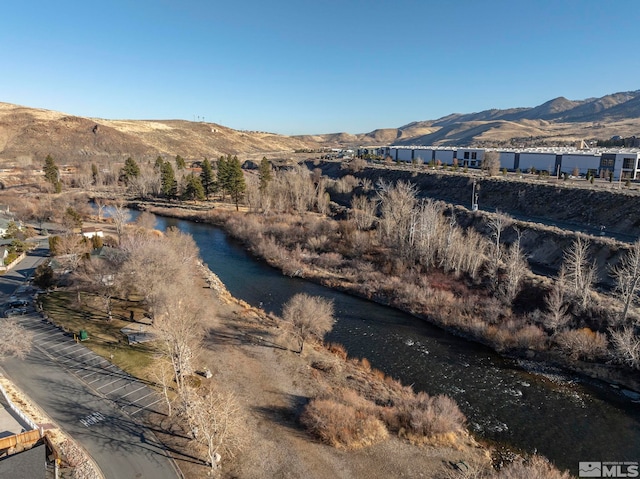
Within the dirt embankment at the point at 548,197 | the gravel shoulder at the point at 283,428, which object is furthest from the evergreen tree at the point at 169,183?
the gravel shoulder at the point at 283,428

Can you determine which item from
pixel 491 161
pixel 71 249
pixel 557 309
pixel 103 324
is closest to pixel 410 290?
pixel 557 309

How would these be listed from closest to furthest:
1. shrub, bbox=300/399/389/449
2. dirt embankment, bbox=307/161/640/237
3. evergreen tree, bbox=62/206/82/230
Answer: shrub, bbox=300/399/389/449
dirt embankment, bbox=307/161/640/237
evergreen tree, bbox=62/206/82/230

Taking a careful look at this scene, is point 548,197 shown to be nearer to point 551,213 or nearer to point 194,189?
point 551,213

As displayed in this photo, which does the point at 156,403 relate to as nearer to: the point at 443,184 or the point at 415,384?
the point at 415,384

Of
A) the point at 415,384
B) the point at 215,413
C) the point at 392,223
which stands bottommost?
the point at 415,384

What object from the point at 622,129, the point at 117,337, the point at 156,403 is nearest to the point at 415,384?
the point at 156,403

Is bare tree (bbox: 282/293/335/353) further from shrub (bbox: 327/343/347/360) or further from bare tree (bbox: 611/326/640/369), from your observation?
bare tree (bbox: 611/326/640/369)

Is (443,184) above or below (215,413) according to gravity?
above

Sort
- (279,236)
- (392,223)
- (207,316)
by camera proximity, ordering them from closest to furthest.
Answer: (207,316)
(392,223)
(279,236)

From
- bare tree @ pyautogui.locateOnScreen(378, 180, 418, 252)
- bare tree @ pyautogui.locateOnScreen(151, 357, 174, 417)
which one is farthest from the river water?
bare tree @ pyautogui.locateOnScreen(378, 180, 418, 252)
